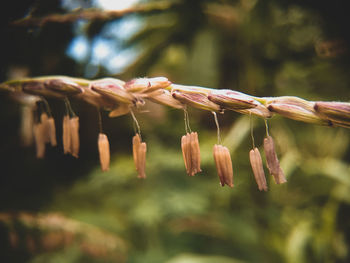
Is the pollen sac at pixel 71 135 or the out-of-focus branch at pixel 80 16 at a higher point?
the out-of-focus branch at pixel 80 16

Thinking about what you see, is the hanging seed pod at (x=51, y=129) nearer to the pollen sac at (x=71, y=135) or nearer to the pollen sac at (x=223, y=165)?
the pollen sac at (x=71, y=135)

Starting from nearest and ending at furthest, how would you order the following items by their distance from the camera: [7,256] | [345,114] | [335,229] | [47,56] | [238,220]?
[345,114], [7,256], [47,56], [335,229], [238,220]

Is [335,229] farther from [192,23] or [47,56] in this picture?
[47,56]

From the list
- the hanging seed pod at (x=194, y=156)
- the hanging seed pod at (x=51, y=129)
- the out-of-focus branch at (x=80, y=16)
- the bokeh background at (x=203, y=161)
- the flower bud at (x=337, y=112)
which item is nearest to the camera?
the flower bud at (x=337, y=112)

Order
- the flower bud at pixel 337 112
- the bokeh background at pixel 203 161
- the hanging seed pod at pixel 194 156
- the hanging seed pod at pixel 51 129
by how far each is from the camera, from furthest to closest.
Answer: the bokeh background at pixel 203 161 < the hanging seed pod at pixel 51 129 < the hanging seed pod at pixel 194 156 < the flower bud at pixel 337 112

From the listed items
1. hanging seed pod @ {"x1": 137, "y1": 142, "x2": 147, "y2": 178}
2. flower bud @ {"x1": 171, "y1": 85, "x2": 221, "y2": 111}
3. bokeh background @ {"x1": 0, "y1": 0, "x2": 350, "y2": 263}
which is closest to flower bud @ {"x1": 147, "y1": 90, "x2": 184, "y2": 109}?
flower bud @ {"x1": 171, "y1": 85, "x2": 221, "y2": 111}

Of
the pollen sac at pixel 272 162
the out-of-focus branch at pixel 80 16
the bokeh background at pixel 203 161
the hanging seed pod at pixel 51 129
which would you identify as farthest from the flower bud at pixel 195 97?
the bokeh background at pixel 203 161

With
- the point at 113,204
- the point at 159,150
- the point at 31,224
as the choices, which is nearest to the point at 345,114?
the point at 31,224
